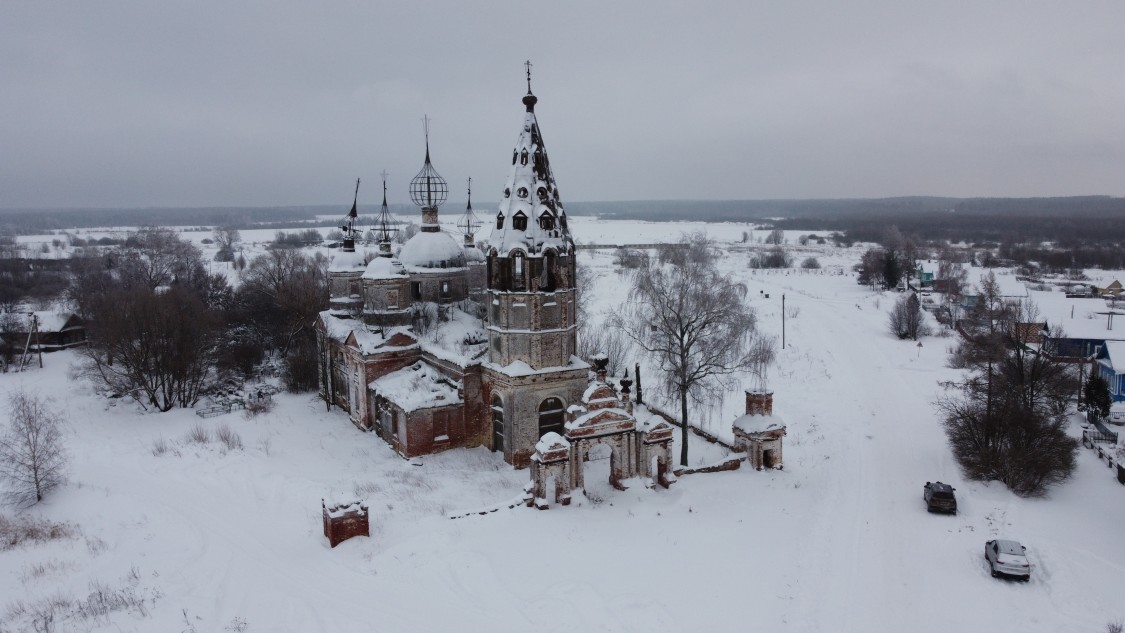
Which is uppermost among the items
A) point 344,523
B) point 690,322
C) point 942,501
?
point 690,322

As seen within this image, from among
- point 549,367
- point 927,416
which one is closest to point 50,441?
point 549,367

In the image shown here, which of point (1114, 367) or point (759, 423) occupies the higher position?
→ point (1114, 367)

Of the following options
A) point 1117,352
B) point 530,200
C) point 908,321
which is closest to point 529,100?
point 530,200

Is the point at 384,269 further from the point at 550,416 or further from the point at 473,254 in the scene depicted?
the point at 550,416

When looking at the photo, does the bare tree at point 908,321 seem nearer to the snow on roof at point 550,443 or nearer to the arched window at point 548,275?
the arched window at point 548,275

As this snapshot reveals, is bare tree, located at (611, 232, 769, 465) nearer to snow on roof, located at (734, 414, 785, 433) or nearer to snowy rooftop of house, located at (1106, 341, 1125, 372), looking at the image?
snow on roof, located at (734, 414, 785, 433)
